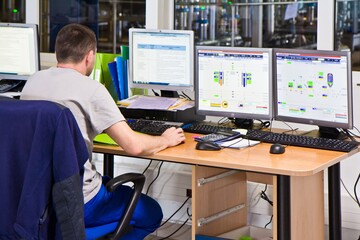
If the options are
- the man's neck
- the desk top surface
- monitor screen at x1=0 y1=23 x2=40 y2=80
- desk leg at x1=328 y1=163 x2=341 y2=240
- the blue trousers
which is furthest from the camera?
monitor screen at x1=0 y1=23 x2=40 y2=80

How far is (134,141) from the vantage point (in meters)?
2.98

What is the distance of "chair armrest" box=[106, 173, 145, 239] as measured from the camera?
9.49 ft

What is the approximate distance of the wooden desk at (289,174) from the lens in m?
2.87

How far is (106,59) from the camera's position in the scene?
13.0 ft

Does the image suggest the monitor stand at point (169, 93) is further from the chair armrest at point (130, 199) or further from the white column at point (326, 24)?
the chair armrest at point (130, 199)

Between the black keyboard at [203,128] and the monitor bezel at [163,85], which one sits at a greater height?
the monitor bezel at [163,85]

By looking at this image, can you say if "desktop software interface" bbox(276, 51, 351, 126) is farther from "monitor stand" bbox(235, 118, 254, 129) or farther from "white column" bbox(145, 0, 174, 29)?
"white column" bbox(145, 0, 174, 29)

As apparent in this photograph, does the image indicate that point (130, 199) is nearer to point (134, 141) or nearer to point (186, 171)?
point (134, 141)

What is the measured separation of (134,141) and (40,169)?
53 cm

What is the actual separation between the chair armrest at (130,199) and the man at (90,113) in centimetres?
5

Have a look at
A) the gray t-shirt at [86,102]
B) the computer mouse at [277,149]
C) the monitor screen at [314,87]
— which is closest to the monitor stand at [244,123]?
the monitor screen at [314,87]

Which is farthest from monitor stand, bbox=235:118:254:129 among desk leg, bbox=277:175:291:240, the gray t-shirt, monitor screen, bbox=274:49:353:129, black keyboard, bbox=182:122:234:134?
the gray t-shirt

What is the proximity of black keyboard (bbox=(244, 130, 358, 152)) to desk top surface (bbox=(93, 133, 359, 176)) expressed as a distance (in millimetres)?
27

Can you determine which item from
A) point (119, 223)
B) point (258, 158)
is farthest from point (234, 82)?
point (119, 223)
